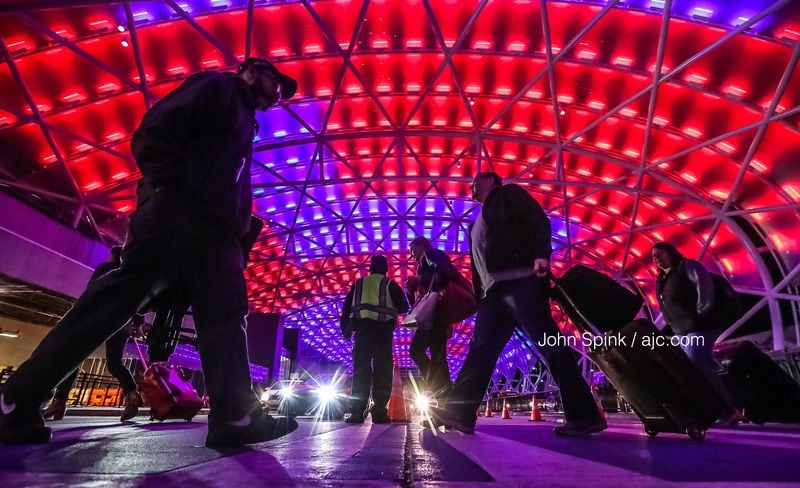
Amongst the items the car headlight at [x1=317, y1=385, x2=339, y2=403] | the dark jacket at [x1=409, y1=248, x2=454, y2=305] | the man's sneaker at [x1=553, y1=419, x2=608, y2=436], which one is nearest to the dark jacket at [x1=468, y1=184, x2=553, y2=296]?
the man's sneaker at [x1=553, y1=419, x2=608, y2=436]

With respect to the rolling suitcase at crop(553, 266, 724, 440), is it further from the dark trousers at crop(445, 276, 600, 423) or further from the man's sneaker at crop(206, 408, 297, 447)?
the man's sneaker at crop(206, 408, 297, 447)

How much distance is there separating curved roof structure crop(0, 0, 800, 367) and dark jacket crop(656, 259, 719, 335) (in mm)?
7935

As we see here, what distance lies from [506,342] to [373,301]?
223 cm

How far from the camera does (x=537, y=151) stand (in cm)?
1570

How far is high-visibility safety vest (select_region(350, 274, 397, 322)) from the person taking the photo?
4.80m

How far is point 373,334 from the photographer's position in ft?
15.8

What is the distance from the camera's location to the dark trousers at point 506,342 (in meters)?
2.66

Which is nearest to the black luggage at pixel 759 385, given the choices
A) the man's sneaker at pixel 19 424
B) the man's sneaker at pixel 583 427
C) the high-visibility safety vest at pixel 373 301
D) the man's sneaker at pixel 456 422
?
the man's sneaker at pixel 583 427

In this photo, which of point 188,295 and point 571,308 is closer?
point 188,295

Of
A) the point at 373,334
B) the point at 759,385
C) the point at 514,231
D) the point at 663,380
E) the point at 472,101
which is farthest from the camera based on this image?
the point at 472,101

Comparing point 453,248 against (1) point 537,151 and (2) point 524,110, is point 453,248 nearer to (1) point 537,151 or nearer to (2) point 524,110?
(1) point 537,151

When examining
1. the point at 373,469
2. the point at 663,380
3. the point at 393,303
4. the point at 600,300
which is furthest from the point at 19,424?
the point at 393,303

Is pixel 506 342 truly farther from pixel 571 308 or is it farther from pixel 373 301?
pixel 373 301

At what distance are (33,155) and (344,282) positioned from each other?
66.9 feet
